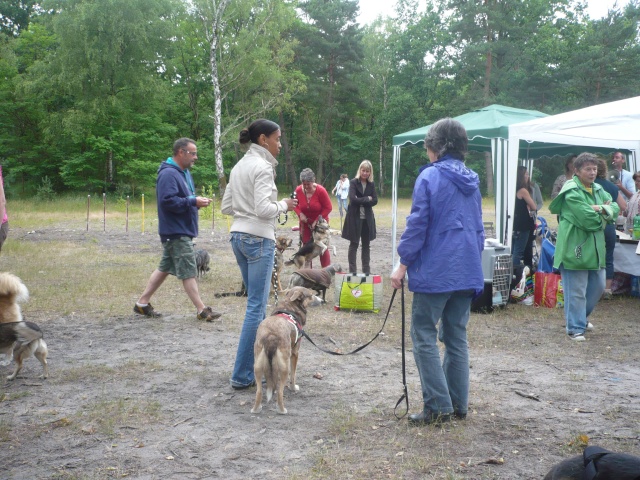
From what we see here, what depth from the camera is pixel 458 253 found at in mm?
3381

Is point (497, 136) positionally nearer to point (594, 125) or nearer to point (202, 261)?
point (594, 125)

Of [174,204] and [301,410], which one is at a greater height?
[174,204]

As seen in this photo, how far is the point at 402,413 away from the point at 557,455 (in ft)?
Answer: 3.31

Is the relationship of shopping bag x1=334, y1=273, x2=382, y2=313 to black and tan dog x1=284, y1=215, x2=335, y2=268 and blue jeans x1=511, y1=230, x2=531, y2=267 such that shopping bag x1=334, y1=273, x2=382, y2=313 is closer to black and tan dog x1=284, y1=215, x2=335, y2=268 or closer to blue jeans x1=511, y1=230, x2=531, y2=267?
black and tan dog x1=284, y1=215, x2=335, y2=268

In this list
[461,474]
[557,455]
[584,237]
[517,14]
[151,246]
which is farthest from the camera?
[517,14]

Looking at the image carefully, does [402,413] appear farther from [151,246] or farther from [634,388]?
[151,246]

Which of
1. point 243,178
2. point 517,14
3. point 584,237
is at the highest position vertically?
point 517,14

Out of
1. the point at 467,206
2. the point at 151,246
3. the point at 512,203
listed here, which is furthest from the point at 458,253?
the point at 151,246

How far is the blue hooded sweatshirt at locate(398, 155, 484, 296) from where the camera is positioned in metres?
3.37

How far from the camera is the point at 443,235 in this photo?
3.40m

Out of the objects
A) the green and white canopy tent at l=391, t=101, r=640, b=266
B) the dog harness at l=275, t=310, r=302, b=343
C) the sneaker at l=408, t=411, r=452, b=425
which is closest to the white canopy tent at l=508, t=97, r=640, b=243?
the green and white canopy tent at l=391, t=101, r=640, b=266

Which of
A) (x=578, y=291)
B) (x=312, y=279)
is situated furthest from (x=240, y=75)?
(x=578, y=291)

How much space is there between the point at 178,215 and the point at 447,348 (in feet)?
11.5

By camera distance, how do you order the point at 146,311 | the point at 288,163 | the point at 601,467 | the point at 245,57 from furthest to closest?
the point at 288,163 → the point at 245,57 → the point at 146,311 → the point at 601,467
